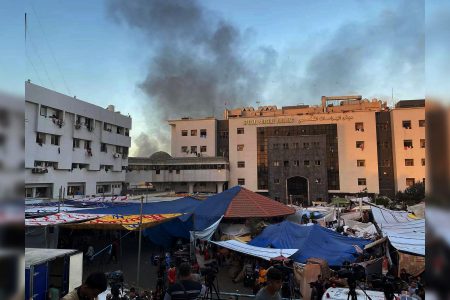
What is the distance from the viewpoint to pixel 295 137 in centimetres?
4769

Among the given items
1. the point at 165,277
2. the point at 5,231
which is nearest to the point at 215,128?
the point at 165,277

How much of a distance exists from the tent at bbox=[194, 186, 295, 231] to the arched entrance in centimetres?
2769

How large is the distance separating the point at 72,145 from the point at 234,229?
23396 millimetres

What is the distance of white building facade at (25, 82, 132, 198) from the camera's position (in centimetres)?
2814

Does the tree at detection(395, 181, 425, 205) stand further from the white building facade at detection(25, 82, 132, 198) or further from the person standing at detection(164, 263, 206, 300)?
the person standing at detection(164, 263, 206, 300)

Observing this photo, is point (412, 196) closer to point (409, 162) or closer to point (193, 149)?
point (409, 162)

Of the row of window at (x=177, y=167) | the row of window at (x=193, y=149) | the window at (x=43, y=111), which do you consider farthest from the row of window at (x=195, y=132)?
the window at (x=43, y=111)

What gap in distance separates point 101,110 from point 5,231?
3864 cm

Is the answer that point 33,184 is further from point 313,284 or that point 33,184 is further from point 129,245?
point 313,284

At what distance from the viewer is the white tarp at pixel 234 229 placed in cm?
1583

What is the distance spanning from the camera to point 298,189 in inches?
1860

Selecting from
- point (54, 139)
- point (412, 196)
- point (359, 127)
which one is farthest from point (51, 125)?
point (359, 127)

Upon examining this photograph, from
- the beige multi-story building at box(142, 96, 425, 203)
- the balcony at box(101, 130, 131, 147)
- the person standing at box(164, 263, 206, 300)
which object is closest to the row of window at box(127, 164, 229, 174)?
the beige multi-story building at box(142, 96, 425, 203)

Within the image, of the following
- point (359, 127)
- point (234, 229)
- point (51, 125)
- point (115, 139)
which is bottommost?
point (234, 229)
